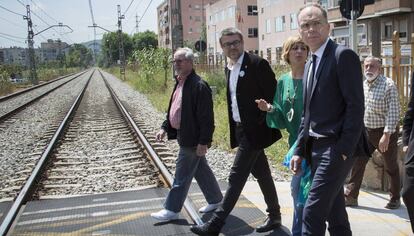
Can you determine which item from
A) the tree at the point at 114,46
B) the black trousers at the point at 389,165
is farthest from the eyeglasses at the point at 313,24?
the tree at the point at 114,46

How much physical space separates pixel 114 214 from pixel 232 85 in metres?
2.23

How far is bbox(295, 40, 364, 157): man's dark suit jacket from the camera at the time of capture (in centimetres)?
311

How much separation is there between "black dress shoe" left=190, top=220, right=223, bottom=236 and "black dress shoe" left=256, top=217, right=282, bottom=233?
433 millimetres

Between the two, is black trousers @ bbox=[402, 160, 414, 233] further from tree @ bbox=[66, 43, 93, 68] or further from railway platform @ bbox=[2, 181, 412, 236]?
tree @ bbox=[66, 43, 93, 68]

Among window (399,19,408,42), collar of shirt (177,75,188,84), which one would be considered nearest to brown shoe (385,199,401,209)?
collar of shirt (177,75,188,84)

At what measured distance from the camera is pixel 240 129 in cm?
440

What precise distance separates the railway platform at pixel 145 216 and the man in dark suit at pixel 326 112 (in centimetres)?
149

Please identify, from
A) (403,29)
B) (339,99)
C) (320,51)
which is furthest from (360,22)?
(339,99)

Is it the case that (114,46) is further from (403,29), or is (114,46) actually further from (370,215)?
(370,215)

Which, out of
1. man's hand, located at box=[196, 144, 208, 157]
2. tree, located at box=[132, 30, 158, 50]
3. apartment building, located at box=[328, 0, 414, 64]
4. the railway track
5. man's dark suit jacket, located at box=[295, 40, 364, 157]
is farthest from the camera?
tree, located at box=[132, 30, 158, 50]

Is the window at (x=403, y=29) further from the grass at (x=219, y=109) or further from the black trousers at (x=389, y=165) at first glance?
the black trousers at (x=389, y=165)

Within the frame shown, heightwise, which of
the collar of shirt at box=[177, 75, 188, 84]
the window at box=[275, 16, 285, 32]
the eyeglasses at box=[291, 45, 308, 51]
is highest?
the window at box=[275, 16, 285, 32]

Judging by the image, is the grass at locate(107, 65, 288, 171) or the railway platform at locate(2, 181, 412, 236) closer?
the railway platform at locate(2, 181, 412, 236)

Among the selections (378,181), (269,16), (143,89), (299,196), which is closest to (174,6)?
(143,89)
